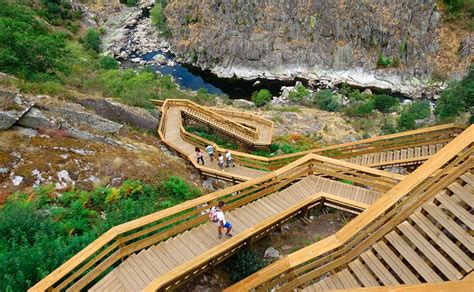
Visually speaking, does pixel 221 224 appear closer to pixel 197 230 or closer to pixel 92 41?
pixel 197 230

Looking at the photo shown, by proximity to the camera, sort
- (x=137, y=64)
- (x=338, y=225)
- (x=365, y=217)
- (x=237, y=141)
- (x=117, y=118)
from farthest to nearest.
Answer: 1. (x=137, y=64)
2. (x=237, y=141)
3. (x=117, y=118)
4. (x=338, y=225)
5. (x=365, y=217)

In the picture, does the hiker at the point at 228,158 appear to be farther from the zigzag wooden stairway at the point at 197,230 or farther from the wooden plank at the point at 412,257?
the wooden plank at the point at 412,257

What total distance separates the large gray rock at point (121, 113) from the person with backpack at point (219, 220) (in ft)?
34.6

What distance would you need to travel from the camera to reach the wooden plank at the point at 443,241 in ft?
21.0

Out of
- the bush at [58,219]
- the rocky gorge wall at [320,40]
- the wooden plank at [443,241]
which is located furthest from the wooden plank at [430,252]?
the rocky gorge wall at [320,40]

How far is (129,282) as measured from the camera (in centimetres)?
771

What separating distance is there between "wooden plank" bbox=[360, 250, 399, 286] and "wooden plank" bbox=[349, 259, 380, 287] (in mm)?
154

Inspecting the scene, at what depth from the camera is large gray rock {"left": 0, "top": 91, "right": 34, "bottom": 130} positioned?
493 inches

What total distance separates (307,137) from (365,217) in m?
15.9

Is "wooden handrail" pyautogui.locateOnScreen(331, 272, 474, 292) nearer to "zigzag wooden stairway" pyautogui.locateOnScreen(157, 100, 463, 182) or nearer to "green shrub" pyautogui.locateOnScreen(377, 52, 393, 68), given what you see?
"zigzag wooden stairway" pyautogui.locateOnScreen(157, 100, 463, 182)

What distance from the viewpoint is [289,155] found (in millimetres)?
16203

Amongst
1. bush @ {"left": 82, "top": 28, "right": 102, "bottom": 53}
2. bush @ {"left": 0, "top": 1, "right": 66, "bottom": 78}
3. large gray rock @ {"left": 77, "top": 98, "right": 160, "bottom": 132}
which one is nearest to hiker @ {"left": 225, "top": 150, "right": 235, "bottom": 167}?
large gray rock @ {"left": 77, "top": 98, "right": 160, "bottom": 132}

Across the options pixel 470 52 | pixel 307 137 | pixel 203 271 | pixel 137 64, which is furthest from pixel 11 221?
pixel 470 52

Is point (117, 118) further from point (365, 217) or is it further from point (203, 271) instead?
point (365, 217)
